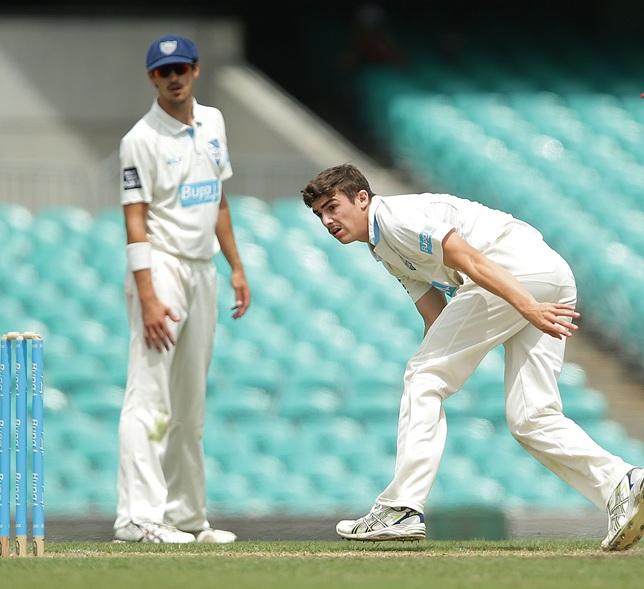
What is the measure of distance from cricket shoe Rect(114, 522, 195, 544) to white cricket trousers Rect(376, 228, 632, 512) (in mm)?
967

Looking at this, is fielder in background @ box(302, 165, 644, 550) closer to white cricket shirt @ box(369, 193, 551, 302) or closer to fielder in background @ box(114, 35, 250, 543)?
white cricket shirt @ box(369, 193, 551, 302)

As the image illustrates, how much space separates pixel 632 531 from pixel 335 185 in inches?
61.1

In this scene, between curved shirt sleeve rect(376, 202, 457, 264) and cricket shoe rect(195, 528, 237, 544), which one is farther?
cricket shoe rect(195, 528, 237, 544)

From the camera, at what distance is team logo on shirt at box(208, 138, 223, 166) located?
5.80 meters

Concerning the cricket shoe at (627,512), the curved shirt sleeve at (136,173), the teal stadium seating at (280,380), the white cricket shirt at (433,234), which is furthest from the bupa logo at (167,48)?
the teal stadium seating at (280,380)

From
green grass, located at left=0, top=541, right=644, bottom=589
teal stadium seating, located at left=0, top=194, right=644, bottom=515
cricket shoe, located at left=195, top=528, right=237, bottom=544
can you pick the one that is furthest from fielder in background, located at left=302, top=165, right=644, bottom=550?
teal stadium seating, located at left=0, top=194, right=644, bottom=515

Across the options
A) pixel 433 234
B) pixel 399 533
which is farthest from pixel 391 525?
pixel 433 234

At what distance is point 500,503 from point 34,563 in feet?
14.5

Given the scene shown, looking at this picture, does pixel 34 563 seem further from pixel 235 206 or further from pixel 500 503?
pixel 235 206

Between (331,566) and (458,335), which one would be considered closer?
(331,566)

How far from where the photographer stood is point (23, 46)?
543 inches

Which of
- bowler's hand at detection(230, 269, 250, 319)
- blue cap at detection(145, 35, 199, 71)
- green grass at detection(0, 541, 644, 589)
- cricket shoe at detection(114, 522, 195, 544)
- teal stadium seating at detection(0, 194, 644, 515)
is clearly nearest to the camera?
green grass at detection(0, 541, 644, 589)

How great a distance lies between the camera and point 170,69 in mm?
5629

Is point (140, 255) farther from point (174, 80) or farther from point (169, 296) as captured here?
point (174, 80)
